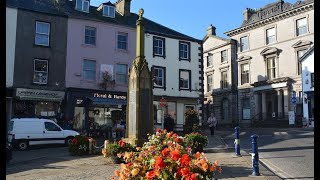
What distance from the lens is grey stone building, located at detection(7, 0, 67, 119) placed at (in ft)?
81.9

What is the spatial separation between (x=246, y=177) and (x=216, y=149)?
21.8ft

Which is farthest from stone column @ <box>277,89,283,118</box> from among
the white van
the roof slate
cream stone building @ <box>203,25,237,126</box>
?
the white van

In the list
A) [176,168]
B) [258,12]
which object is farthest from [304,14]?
[176,168]

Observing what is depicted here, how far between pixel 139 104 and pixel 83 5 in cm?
1791

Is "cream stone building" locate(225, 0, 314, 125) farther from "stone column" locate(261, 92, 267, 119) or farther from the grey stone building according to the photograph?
the grey stone building

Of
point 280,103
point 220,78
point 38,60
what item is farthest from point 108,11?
point 220,78

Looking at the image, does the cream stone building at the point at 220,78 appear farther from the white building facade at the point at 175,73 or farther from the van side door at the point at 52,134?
the van side door at the point at 52,134

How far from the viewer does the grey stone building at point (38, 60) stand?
25.0 m

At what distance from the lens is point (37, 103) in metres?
25.5

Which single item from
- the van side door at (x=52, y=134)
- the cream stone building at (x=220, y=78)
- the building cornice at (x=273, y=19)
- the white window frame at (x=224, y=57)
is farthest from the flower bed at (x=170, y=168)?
the white window frame at (x=224, y=57)

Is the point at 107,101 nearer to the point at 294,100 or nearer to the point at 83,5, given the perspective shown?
the point at 83,5

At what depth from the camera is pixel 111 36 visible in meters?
29.2

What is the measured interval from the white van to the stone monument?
7.62 m
